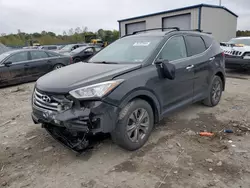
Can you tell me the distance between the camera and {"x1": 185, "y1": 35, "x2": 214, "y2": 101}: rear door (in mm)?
4114

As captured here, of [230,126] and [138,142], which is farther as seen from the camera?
[230,126]

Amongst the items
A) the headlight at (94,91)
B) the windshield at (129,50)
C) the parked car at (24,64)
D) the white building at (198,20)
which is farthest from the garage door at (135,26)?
the headlight at (94,91)

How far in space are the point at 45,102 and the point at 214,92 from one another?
3.60 metres

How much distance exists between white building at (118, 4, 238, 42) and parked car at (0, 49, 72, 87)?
12075mm

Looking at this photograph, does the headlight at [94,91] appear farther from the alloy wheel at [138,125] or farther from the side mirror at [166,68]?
the side mirror at [166,68]

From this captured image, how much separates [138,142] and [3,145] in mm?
2163

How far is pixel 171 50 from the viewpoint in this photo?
3719 mm

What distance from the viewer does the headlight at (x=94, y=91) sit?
264 cm

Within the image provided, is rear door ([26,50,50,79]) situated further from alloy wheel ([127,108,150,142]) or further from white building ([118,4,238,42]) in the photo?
white building ([118,4,238,42])

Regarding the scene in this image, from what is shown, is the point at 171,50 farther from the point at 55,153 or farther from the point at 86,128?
the point at 55,153

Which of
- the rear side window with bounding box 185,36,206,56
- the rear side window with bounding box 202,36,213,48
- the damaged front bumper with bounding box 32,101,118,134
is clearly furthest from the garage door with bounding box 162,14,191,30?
the damaged front bumper with bounding box 32,101,118,134

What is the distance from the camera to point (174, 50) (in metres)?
3.79

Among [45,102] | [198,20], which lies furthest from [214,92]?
[198,20]

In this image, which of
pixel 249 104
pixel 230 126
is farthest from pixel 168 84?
pixel 249 104
